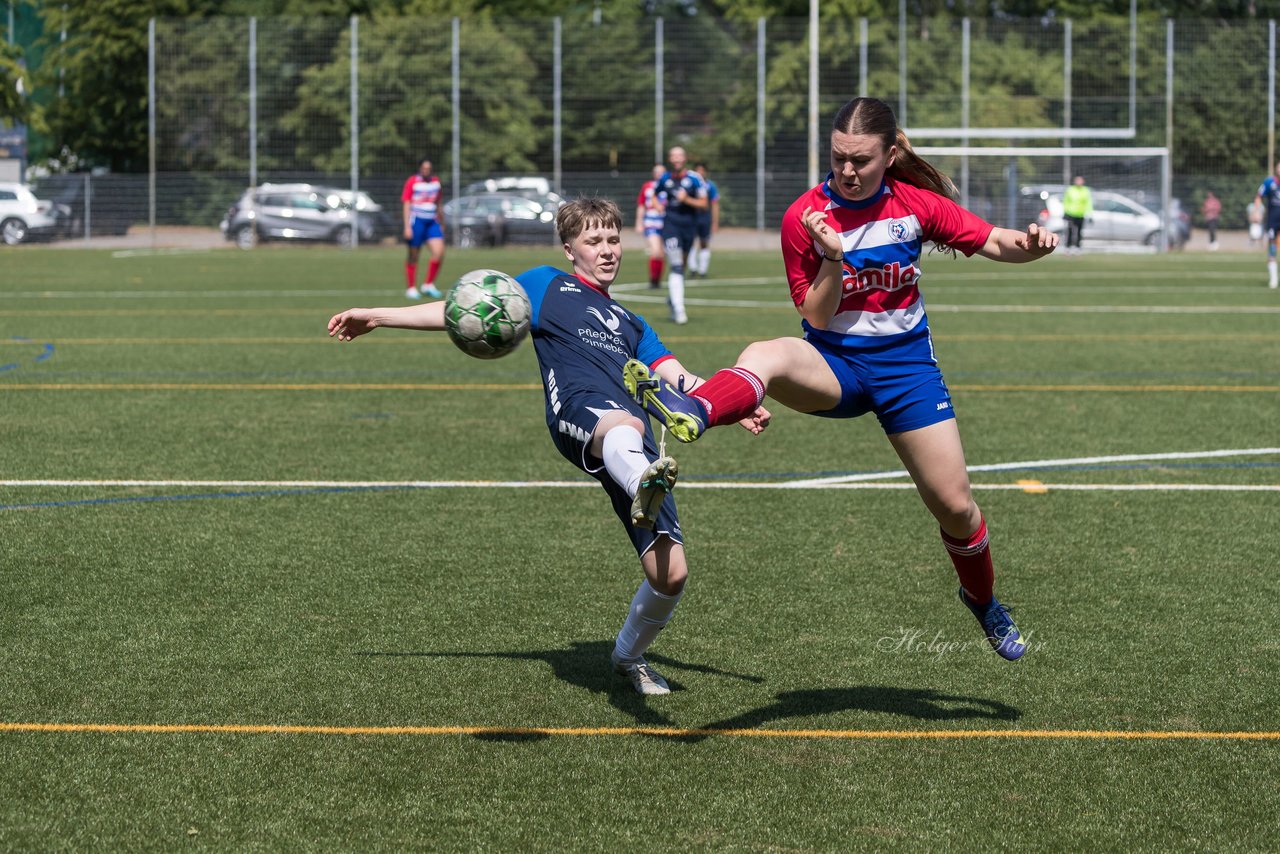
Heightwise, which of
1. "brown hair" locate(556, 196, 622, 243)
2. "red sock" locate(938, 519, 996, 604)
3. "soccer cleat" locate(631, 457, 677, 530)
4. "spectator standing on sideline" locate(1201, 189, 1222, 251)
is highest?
"spectator standing on sideline" locate(1201, 189, 1222, 251)

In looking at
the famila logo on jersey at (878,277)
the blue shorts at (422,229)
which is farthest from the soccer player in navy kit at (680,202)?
the famila logo on jersey at (878,277)

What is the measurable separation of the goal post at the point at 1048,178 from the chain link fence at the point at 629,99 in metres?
0.96

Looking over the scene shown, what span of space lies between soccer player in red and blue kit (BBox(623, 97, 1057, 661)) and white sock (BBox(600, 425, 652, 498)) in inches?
20.4

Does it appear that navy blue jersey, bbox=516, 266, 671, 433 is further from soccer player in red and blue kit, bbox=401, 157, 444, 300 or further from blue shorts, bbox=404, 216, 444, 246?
blue shorts, bbox=404, 216, 444, 246

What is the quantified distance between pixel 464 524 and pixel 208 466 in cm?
251

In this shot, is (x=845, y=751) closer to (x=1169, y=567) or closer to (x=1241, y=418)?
(x=1169, y=567)

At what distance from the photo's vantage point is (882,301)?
5957 millimetres

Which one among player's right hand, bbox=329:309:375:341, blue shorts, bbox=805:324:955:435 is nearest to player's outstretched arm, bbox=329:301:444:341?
player's right hand, bbox=329:309:375:341

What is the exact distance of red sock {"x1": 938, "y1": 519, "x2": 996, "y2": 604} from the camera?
611 cm

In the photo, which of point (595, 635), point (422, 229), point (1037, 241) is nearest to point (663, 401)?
point (1037, 241)

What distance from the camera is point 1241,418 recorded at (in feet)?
42.6

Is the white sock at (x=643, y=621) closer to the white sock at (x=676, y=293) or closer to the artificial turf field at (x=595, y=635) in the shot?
the artificial turf field at (x=595, y=635)

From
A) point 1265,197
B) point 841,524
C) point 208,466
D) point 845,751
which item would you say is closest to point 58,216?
point 1265,197

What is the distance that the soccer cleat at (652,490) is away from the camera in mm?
4930
